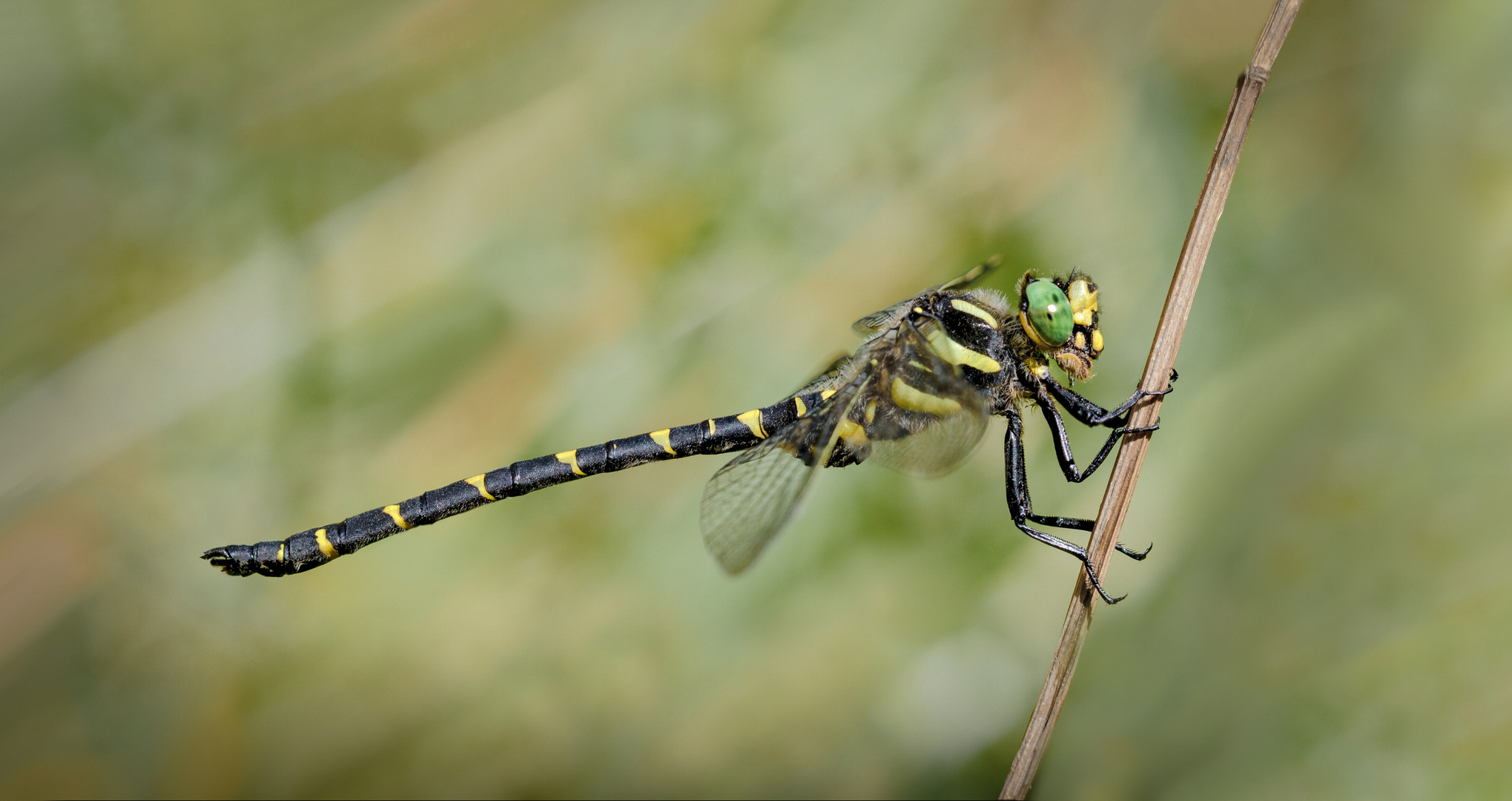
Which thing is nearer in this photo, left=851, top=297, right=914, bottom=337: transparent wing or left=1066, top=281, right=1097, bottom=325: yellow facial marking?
left=1066, top=281, right=1097, bottom=325: yellow facial marking

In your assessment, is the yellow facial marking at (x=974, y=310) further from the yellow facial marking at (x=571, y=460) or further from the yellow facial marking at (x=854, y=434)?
the yellow facial marking at (x=571, y=460)

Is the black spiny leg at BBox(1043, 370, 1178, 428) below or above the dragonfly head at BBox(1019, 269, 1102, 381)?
below

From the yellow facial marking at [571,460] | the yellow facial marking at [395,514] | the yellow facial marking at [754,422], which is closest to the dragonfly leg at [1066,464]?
the yellow facial marking at [754,422]

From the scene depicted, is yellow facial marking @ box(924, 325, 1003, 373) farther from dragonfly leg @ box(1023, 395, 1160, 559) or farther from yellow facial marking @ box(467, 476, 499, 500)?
yellow facial marking @ box(467, 476, 499, 500)

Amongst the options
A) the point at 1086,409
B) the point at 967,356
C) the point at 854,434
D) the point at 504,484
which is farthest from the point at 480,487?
the point at 1086,409

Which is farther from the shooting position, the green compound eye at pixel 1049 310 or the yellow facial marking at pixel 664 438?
the yellow facial marking at pixel 664 438

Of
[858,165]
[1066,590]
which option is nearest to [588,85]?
[858,165]

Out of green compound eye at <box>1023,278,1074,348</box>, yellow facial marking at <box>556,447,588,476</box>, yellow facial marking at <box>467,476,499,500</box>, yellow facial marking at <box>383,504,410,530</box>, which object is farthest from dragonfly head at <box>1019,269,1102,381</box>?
yellow facial marking at <box>383,504,410,530</box>

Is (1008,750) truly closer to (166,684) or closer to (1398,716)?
(1398,716)
